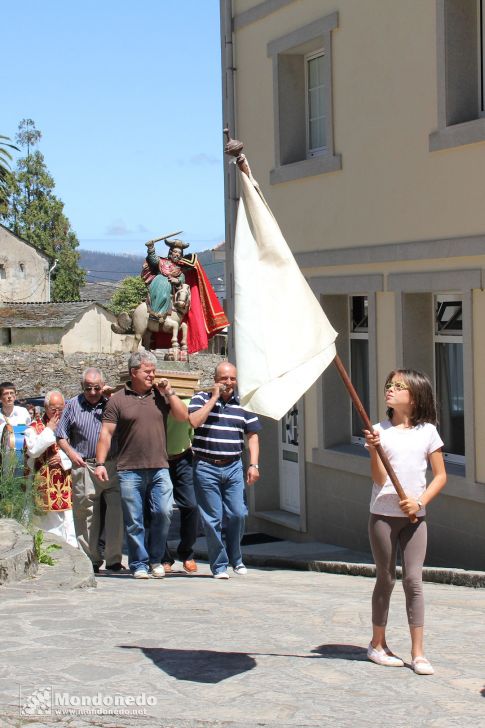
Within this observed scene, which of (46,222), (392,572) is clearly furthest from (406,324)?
(46,222)

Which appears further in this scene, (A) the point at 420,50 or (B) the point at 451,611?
(A) the point at 420,50

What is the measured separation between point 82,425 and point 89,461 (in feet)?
1.07

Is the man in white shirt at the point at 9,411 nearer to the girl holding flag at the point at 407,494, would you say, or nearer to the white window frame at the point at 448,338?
the white window frame at the point at 448,338

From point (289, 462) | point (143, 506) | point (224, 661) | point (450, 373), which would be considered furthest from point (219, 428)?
point (289, 462)

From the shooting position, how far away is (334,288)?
14.5m

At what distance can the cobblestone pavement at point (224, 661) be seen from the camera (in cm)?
572

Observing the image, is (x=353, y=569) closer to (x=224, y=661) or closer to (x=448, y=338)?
(x=448, y=338)

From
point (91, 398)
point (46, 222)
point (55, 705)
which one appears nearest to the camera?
point (55, 705)

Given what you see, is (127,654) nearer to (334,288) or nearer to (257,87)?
(334,288)

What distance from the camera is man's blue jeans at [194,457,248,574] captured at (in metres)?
10.1

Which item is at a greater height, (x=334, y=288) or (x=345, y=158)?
(x=345, y=158)

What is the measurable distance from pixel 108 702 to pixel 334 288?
9.18 m

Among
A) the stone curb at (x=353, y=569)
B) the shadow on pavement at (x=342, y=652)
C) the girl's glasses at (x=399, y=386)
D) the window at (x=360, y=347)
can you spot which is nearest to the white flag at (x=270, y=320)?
the girl's glasses at (x=399, y=386)

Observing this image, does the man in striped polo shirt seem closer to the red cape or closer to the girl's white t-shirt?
the girl's white t-shirt
